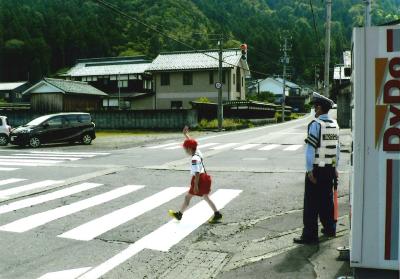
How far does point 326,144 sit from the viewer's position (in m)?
5.37

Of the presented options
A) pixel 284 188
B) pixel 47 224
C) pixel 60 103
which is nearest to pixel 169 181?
pixel 284 188

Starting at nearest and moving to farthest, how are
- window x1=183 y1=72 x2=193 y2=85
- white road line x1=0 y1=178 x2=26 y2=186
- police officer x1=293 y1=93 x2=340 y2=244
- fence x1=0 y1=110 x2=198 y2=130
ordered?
1. police officer x1=293 y1=93 x2=340 y2=244
2. white road line x1=0 y1=178 x2=26 y2=186
3. fence x1=0 y1=110 x2=198 y2=130
4. window x1=183 y1=72 x2=193 y2=85

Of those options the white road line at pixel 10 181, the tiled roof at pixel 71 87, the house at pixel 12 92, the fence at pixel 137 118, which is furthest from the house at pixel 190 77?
the white road line at pixel 10 181

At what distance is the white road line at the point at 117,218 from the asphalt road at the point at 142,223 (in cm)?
2

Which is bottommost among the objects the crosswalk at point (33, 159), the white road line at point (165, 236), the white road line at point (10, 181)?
the white road line at point (165, 236)

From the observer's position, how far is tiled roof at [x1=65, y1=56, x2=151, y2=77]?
54253 mm

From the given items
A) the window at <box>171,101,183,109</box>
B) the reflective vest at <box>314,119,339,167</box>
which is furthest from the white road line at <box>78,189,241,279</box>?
the window at <box>171,101,183,109</box>

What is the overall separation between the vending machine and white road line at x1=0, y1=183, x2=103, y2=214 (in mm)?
6379

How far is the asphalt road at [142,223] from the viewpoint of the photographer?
5.00m

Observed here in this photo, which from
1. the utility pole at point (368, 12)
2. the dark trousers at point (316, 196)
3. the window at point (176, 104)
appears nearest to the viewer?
the dark trousers at point (316, 196)

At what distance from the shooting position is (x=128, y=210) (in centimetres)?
798

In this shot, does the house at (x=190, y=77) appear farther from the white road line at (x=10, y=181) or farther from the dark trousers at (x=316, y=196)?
the dark trousers at (x=316, y=196)

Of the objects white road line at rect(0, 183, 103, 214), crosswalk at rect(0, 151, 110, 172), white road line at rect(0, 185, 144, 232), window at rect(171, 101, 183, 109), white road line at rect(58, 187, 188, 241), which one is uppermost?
window at rect(171, 101, 183, 109)

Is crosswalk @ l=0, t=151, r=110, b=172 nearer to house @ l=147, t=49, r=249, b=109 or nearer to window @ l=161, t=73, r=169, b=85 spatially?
house @ l=147, t=49, r=249, b=109
